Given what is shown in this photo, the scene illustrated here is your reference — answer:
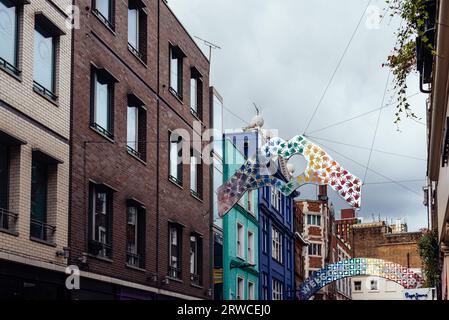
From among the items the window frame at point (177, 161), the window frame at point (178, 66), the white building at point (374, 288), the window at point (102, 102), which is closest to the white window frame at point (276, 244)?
the window frame at point (177, 161)

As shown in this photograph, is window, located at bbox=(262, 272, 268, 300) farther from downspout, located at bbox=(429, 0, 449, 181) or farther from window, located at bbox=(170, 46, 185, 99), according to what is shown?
downspout, located at bbox=(429, 0, 449, 181)

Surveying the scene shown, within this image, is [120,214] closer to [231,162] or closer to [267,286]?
[231,162]

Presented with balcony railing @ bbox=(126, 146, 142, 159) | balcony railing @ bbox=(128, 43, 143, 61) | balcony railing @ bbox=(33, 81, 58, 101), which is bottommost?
balcony railing @ bbox=(126, 146, 142, 159)

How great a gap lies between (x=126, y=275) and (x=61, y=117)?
5543mm

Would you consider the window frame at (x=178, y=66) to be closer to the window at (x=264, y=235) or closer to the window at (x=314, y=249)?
the window at (x=264, y=235)

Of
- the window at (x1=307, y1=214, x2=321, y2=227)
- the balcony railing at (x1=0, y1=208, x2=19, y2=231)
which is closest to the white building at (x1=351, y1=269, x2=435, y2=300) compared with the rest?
the window at (x1=307, y1=214, x2=321, y2=227)

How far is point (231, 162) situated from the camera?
3841 cm

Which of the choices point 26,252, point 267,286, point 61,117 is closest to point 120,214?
point 61,117

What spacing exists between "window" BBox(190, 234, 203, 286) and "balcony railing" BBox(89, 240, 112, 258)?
326 inches

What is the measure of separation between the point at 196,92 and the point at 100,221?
11.9 metres

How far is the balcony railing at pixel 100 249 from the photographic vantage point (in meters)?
20.9

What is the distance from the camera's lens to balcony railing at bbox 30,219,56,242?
18.1 metres

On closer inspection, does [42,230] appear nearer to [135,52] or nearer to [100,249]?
[100,249]

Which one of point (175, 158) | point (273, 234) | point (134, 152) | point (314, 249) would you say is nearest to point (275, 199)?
point (273, 234)
